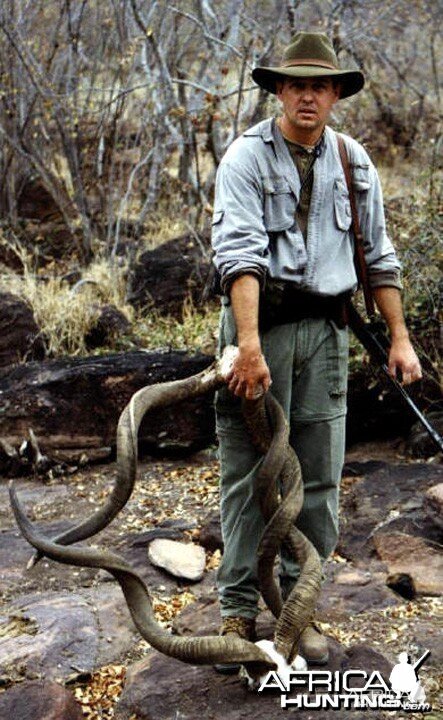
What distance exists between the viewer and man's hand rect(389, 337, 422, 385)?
11.5ft

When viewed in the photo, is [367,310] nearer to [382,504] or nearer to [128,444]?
[128,444]

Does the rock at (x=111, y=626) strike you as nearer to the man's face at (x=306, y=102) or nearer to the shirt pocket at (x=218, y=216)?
the shirt pocket at (x=218, y=216)

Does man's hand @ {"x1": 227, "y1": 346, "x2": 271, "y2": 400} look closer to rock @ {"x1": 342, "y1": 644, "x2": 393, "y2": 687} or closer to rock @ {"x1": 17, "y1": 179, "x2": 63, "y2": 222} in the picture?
rock @ {"x1": 342, "y1": 644, "x2": 393, "y2": 687}

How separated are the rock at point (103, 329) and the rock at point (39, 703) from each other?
166 inches

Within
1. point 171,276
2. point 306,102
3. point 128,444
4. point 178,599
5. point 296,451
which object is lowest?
point 178,599

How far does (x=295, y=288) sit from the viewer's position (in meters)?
3.25

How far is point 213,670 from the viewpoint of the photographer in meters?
3.37

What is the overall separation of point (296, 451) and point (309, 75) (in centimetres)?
130

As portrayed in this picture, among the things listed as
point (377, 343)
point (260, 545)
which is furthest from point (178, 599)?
point (377, 343)

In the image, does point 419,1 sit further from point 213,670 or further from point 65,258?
point 213,670

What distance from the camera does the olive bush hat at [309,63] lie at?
3.23 metres

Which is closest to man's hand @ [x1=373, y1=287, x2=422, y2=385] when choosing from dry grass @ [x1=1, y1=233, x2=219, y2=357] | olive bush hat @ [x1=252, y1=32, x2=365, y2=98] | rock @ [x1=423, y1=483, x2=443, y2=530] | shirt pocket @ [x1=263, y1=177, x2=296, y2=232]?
shirt pocket @ [x1=263, y1=177, x2=296, y2=232]

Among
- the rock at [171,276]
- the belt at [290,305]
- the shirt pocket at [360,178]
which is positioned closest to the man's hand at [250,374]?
the belt at [290,305]

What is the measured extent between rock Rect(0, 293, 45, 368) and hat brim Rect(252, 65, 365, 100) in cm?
405
